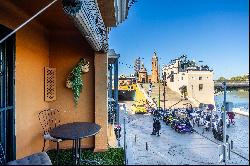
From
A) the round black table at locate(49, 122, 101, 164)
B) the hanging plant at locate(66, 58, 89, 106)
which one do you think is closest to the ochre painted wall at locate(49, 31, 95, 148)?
the hanging plant at locate(66, 58, 89, 106)

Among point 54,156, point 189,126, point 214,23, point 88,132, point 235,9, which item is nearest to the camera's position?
point 235,9

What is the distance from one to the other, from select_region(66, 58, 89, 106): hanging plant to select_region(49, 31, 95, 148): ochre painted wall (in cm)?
11

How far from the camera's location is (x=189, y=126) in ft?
46.9

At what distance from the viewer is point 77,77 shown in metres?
5.12

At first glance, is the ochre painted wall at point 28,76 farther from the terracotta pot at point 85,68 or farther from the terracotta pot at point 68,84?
the terracotta pot at point 85,68

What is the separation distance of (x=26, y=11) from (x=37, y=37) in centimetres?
73

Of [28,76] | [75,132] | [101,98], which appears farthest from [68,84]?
[75,132]

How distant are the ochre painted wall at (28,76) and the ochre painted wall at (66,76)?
0.25m

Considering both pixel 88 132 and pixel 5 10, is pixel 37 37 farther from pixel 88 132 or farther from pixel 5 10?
pixel 88 132

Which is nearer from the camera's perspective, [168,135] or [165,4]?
[165,4]

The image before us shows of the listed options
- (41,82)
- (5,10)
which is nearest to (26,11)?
(5,10)

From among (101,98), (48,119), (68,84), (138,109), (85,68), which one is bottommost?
(138,109)

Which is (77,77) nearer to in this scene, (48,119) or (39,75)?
(39,75)

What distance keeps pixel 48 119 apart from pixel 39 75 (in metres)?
0.91
